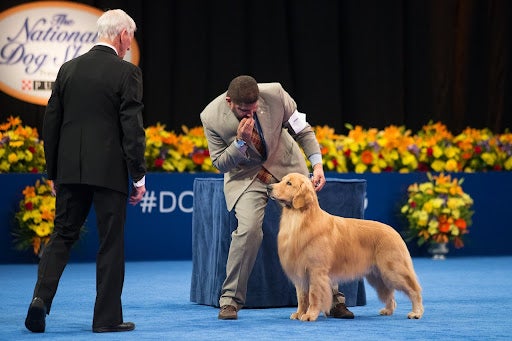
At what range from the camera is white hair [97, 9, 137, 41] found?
548 centimetres

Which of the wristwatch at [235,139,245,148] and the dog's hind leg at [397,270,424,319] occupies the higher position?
the wristwatch at [235,139,245,148]

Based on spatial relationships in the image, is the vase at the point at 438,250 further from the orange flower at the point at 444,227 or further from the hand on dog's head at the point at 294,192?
the hand on dog's head at the point at 294,192

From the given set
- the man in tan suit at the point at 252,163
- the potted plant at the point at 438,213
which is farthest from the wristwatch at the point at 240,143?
the potted plant at the point at 438,213

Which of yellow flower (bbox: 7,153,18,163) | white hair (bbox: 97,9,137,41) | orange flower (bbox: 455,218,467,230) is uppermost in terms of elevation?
white hair (bbox: 97,9,137,41)

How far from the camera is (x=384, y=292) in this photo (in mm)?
6375

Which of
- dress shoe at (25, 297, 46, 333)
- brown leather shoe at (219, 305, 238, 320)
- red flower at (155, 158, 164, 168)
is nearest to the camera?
dress shoe at (25, 297, 46, 333)

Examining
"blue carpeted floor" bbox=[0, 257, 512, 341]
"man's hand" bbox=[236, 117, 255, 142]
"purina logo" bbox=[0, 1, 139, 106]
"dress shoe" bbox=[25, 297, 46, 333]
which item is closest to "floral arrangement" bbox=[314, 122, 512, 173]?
"blue carpeted floor" bbox=[0, 257, 512, 341]

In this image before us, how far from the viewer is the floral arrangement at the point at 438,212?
407 inches

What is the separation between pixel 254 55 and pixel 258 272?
5.38 m

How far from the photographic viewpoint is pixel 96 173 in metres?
5.43

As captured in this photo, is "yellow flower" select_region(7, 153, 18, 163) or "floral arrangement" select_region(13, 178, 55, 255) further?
"yellow flower" select_region(7, 153, 18, 163)

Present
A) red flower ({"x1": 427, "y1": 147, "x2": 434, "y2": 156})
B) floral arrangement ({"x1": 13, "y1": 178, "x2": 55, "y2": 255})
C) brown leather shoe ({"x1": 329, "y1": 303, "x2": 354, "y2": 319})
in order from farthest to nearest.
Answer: red flower ({"x1": 427, "y1": 147, "x2": 434, "y2": 156}) → floral arrangement ({"x1": 13, "y1": 178, "x2": 55, "y2": 255}) → brown leather shoe ({"x1": 329, "y1": 303, "x2": 354, "y2": 319})

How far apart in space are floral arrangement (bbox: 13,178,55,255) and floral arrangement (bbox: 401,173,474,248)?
3.45 meters

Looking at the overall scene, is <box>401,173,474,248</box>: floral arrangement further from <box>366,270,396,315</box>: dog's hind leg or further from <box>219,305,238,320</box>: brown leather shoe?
<box>219,305,238,320</box>: brown leather shoe
